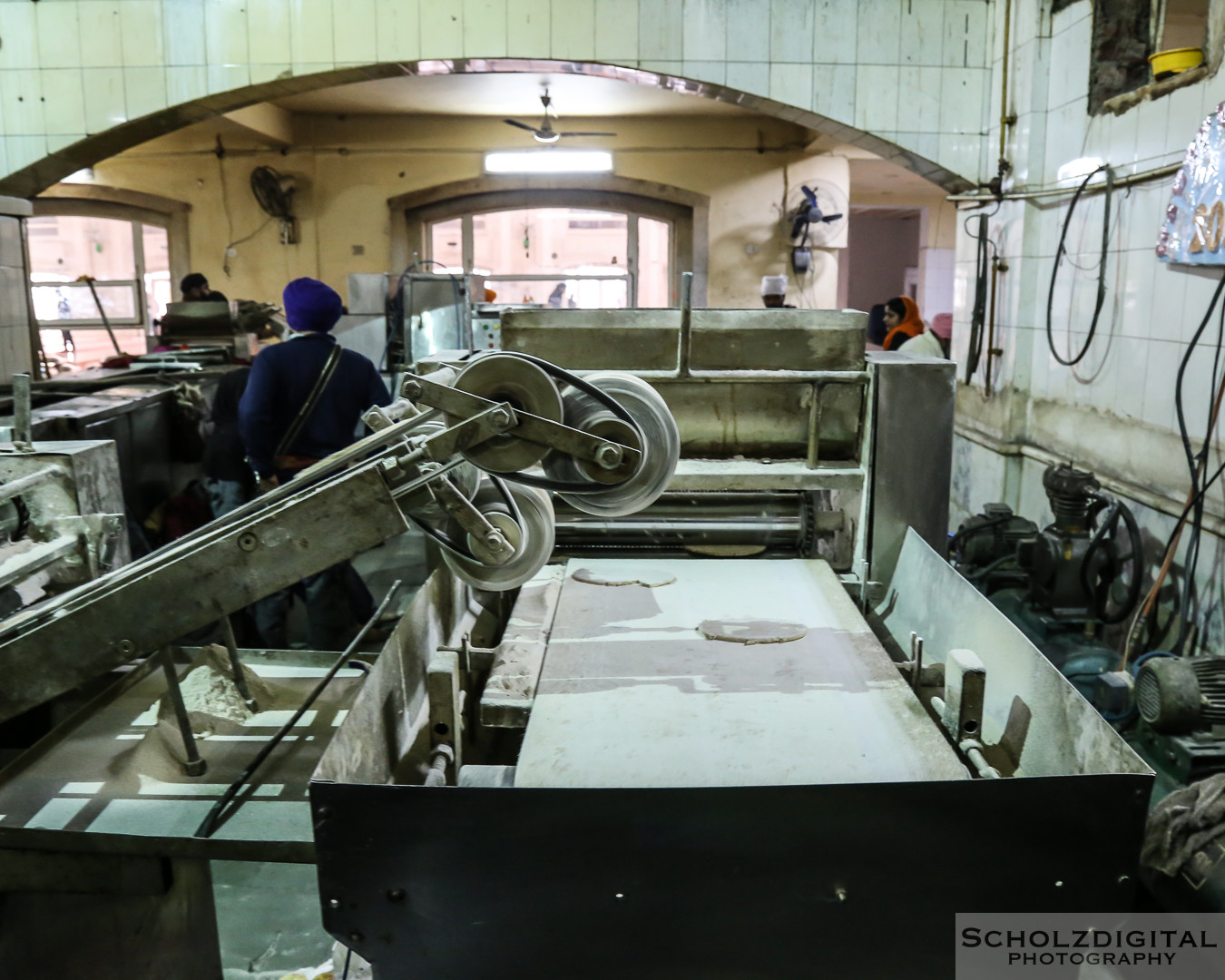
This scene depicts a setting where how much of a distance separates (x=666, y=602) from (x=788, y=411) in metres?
0.72

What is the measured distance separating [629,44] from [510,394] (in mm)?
4516

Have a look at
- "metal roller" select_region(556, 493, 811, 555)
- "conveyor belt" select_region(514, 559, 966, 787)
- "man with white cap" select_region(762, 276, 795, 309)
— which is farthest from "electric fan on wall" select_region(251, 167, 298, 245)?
"conveyor belt" select_region(514, 559, 966, 787)

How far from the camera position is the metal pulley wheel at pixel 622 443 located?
60.2 inches

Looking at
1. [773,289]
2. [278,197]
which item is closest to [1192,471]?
[773,289]

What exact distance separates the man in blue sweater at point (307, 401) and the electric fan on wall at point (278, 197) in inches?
241

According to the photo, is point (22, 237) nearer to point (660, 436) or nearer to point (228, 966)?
point (228, 966)

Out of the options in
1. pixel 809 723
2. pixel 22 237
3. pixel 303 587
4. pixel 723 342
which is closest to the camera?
pixel 809 723

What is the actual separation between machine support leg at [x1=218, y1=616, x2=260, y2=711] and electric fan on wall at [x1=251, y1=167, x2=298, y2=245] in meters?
7.99

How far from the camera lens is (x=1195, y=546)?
3613mm

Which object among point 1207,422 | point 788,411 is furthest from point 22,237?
point 1207,422

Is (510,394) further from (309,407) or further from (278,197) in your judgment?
(278,197)

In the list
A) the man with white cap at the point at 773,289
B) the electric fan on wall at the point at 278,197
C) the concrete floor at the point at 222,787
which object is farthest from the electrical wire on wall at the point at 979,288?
the electric fan on wall at the point at 278,197

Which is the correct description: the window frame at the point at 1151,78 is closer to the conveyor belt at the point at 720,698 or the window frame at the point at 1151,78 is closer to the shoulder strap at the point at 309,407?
the conveyor belt at the point at 720,698

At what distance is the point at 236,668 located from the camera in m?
2.03
